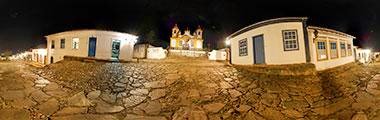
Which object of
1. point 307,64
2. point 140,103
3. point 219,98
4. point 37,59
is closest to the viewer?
point 140,103

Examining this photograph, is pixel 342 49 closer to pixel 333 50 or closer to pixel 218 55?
pixel 333 50

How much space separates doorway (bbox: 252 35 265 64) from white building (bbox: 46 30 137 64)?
14151 millimetres

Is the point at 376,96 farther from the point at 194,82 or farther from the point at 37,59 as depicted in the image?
the point at 37,59

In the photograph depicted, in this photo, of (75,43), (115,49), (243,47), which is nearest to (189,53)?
(115,49)

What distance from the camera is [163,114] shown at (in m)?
5.42

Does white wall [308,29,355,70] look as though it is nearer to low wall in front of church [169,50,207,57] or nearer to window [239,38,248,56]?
window [239,38,248,56]

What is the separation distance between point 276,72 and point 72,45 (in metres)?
20.9

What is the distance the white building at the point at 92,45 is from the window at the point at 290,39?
53.7 ft

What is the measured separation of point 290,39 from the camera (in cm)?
1291

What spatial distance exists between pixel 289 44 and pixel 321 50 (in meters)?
3.17

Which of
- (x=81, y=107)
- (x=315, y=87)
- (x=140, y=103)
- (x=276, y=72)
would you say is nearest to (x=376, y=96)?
(x=315, y=87)

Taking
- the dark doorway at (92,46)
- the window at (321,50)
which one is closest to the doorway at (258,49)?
the window at (321,50)

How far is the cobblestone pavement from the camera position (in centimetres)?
532

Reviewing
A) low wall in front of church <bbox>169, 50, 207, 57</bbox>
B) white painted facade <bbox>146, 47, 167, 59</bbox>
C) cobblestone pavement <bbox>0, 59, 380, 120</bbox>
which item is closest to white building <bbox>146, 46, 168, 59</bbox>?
white painted facade <bbox>146, 47, 167, 59</bbox>
